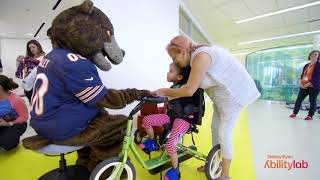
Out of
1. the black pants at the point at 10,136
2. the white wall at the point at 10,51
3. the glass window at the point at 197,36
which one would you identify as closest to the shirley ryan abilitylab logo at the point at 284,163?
the black pants at the point at 10,136

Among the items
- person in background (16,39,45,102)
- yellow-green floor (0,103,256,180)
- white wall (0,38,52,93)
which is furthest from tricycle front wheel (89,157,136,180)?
white wall (0,38,52,93)

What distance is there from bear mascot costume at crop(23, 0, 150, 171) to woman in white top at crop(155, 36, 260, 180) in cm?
34

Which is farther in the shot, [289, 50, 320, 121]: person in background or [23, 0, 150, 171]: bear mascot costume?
[289, 50, 320, 121]: person in background

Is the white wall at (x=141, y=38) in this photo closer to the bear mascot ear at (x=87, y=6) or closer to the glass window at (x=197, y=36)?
the bear mascot ear at (x=87, y=6)

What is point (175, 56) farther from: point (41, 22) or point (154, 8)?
point (41, 22)

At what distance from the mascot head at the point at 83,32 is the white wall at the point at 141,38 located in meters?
0.88

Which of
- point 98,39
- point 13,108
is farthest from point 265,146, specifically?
point 13,108

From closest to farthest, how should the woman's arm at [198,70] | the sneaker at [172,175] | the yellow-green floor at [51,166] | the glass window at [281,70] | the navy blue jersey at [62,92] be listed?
the navy blue jersey at [62,92] → the woman's arm at [198,70] → the sneaker at [172,175] → the yellow-green floor at [51,166] → the glass window at [281,70]

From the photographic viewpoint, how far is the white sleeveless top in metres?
1.24

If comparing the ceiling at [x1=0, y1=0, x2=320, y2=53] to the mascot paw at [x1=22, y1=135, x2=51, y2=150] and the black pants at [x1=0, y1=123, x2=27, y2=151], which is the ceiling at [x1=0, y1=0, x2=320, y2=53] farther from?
the mascot paw at [x1=22, y1=135, x2=51, y2=150]

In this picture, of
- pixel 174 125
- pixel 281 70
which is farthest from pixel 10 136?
pixel 281 70

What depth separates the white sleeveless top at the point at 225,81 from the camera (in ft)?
4.06

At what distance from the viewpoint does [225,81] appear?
127 cm

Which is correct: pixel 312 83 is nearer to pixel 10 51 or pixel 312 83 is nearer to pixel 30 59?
pixel 30 59
